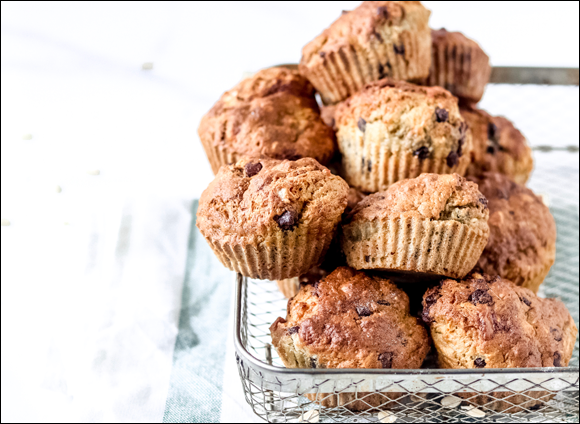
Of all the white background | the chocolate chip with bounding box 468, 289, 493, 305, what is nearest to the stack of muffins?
the chocolate chip with bounding box 468, 289, 493, 305

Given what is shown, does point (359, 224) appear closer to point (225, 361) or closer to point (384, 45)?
point (384, 45)

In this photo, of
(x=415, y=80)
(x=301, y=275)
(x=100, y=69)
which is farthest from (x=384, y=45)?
(x=100, y=69)

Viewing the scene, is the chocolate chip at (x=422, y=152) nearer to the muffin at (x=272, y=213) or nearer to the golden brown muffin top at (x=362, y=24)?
the muffin at (x=272, y=213)

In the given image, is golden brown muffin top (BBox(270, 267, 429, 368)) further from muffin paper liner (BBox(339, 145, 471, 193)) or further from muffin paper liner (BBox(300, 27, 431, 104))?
muffin paper liner (BBox(300, 27, 431, 104))

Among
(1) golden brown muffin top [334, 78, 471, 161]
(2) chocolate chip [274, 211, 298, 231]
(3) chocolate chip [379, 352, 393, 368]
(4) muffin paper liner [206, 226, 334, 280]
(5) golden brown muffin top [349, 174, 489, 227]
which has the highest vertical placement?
(1) golden brown muffin top [334, 78, 471, 161]

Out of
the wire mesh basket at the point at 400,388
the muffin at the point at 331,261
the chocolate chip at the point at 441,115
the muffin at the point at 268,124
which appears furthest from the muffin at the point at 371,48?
the wire mesh basket at the point at 400,388

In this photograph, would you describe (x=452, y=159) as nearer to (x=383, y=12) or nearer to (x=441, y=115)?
(x=441, y=115)

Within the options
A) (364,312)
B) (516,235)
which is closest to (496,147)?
(516,235)
